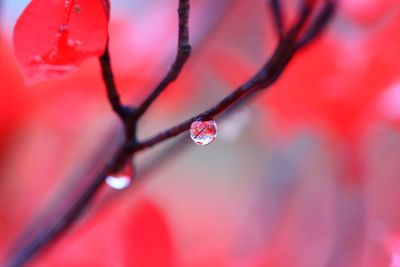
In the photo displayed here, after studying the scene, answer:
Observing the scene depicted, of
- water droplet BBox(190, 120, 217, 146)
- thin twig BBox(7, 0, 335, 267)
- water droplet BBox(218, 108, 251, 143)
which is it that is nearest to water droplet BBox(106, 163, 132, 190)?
thin twig BBox(7, 0, 335, 267)

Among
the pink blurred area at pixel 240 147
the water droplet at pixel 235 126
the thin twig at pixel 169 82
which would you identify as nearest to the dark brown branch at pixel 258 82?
the thin twig at pixel 169 82

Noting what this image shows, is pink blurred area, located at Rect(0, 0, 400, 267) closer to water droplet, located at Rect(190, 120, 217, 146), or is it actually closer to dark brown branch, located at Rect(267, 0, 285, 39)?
dark brown branch, located at Rect(267, 0, 285, 39)

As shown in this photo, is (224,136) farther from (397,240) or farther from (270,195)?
(397,240)

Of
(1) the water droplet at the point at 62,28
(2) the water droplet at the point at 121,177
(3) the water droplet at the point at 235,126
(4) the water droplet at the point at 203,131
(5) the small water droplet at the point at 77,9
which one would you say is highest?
(5) the small water droplet at the point at 77,9

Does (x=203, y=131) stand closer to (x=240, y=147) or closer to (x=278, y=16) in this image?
(x=278, y=16)

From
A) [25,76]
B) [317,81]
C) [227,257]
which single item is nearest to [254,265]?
[227,257]

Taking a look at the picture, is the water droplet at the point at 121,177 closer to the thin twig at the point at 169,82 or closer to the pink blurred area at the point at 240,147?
the thin twig at the point at 169,82
